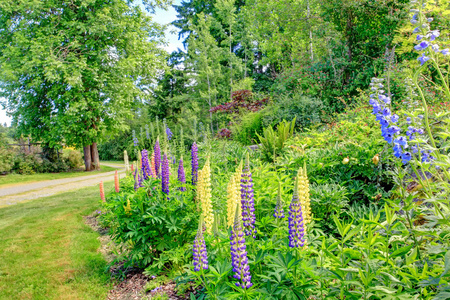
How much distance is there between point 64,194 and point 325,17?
11.2m

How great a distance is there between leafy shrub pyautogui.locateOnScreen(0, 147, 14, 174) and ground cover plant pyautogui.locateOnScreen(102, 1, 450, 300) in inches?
521

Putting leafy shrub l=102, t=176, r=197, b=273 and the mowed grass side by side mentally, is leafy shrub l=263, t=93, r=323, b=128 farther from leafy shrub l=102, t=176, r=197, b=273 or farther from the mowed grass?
the mowed grass

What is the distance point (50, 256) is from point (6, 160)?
42.9 feet

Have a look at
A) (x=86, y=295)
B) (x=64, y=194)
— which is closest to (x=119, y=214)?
(x=86, y=295)

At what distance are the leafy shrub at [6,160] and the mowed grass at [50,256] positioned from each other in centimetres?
867

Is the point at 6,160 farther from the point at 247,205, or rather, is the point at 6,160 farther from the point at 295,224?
the point at 295,224

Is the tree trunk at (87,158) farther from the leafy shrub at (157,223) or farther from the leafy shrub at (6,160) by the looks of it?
the leafy shrub at (157,223)

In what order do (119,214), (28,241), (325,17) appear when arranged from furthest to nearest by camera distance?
(325,17) → (28,241) → (119,214)

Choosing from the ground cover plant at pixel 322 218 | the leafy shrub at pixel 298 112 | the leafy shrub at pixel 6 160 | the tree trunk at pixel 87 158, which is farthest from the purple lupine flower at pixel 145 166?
the tree trunk at pixel 87 158

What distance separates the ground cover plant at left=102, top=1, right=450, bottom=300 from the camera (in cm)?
151

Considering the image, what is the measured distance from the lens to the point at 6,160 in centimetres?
1413

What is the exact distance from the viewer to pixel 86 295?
2953mm

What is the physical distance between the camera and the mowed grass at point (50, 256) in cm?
318

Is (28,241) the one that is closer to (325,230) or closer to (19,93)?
(325,230)
